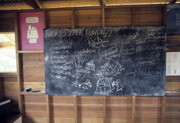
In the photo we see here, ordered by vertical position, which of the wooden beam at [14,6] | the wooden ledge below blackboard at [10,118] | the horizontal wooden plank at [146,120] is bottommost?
the horizontal wooden plank at [146,120]

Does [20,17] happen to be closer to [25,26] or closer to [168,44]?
[25,26]

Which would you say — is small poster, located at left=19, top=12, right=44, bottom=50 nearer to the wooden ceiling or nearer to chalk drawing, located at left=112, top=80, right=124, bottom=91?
the wooden ceiling

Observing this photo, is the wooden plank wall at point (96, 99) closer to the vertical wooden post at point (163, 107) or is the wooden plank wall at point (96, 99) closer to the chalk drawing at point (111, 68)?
the vertical wooden post at point (163, 107)

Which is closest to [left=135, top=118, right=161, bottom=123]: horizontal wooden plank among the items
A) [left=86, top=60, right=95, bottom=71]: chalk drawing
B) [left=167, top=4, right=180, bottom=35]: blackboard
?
[left=86, top=60, right=95, bottom=71]: chalk drawing

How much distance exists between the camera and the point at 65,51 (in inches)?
113

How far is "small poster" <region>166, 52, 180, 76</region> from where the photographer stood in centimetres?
280

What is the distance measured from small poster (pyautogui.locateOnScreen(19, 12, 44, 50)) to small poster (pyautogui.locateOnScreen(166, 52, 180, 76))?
2.80m

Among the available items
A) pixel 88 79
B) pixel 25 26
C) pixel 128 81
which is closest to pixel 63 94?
pixel 88 79

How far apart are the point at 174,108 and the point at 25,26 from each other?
3.83 meters

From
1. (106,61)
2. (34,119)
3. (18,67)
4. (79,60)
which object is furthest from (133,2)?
(34,119)

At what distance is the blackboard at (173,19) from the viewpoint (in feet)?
8.89

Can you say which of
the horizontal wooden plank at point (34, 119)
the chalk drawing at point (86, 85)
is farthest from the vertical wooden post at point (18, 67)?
the chalk drawing at point (86, 85)

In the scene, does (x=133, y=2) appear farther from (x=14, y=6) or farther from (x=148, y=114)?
(x=14, y=6)

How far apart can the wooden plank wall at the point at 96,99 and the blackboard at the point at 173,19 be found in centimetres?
12
